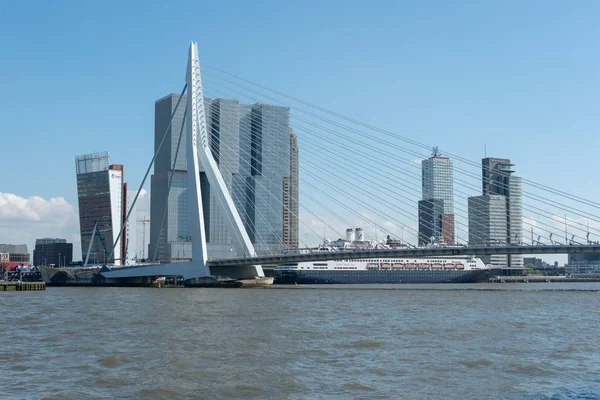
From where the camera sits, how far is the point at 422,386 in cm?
1248

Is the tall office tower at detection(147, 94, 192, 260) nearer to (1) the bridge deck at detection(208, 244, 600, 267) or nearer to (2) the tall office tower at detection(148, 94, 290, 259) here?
(2) the tall office tower at detection(148, 94, 290, 259)

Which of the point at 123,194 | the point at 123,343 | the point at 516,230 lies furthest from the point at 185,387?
the point at 516,230

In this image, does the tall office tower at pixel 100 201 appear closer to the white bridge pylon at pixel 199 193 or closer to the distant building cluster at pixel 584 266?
the white bridge pylon at pixel 199 193

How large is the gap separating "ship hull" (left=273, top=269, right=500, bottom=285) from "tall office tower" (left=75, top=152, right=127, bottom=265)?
44242mm

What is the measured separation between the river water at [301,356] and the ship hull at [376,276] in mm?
61185

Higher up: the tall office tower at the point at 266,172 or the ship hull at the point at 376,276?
the tall office tower at the point at 266,172

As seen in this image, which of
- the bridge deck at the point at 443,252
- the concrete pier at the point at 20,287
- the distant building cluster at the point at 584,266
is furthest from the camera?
the distant building cluster at the point at 584,266

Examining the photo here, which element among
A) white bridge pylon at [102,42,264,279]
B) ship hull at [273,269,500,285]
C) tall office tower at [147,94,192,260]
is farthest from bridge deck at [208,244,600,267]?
tall office tower at [147,94,192,260]

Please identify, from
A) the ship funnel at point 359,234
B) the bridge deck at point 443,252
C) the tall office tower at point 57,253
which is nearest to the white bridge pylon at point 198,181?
the bridge deck at point 443,252

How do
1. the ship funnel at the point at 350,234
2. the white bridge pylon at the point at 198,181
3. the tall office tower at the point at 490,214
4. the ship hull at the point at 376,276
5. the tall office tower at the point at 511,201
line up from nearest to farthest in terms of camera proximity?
the white bridge pylon at the point at 198,181 < the ship hull at the point at 376,276 < the ship funnel at the point at 350,234 < the tall office tower at the point at 490,214 < the tall office tower at the point at 511,201

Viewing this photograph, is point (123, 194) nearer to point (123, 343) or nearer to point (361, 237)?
point (361, 237)

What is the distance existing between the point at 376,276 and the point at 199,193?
4448 centimetres

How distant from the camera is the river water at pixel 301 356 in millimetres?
12266

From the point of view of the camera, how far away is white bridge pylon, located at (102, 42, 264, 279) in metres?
50.1
